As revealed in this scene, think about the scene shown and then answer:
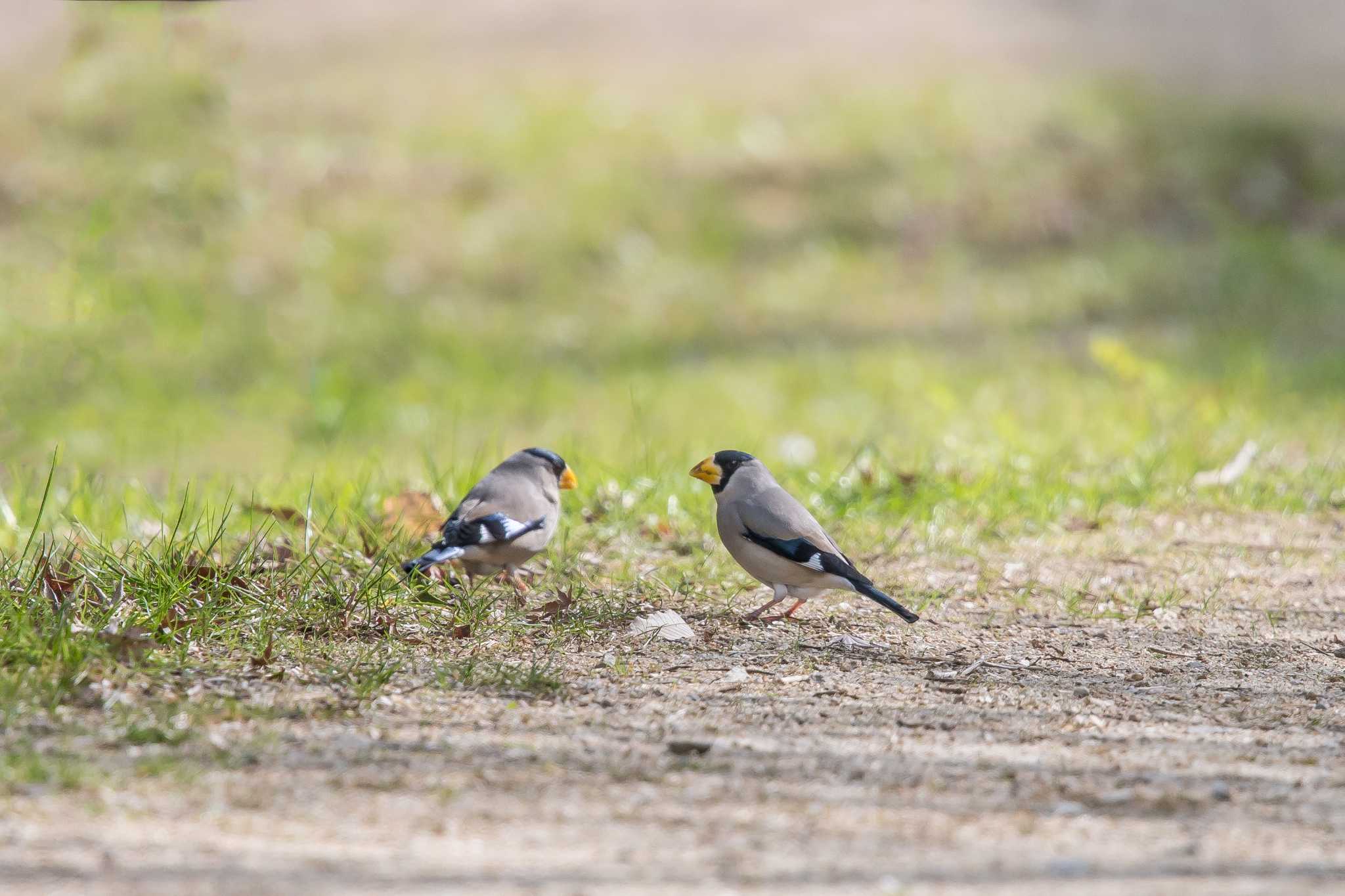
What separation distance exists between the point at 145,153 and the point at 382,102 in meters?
5.13

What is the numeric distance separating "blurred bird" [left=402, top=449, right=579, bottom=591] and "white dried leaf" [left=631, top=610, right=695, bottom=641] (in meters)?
0.47

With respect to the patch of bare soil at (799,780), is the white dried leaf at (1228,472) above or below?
above

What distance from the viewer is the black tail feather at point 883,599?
399cm

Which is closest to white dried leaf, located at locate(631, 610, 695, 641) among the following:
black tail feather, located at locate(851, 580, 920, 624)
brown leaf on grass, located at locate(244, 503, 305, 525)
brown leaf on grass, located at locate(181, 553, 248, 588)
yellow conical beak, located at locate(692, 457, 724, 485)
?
A: black tail feather, located at locate(851, 580, 920, 624)

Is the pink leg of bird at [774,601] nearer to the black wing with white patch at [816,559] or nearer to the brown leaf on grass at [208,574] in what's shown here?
the black wing with white patch at [816,559]

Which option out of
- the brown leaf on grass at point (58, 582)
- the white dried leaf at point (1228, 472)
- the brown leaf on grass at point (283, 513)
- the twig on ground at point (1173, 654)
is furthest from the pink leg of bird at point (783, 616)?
the white dried leaf at point (1228, 472)

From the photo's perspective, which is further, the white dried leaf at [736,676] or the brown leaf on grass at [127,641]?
the white dried leaf at [736,676]

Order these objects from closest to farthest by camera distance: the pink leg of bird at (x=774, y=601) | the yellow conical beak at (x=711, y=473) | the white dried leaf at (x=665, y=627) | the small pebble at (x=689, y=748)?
the small pebble at (x=689, y=748) < the white dried leaf at (x=665, y=627) < the pink leg of bird at (x=774, y=601) < the yellow conical beak at (x=711, y=473)

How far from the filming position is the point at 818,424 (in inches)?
328

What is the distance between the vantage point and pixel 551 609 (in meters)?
4.06

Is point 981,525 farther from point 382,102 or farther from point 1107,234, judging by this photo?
point 382,102

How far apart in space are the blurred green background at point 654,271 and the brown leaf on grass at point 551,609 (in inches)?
57.3

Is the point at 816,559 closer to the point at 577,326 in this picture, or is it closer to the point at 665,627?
the point at 665,627

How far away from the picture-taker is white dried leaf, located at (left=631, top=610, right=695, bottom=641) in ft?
13.1
